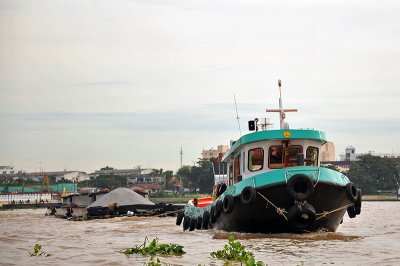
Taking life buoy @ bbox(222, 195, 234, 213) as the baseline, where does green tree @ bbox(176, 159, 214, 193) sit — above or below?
above

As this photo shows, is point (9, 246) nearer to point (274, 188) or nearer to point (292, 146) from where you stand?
point (274, 188)

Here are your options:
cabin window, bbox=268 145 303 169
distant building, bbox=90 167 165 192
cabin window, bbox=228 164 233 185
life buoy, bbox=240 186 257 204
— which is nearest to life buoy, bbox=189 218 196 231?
cabin window, bbox=228 164 233 185

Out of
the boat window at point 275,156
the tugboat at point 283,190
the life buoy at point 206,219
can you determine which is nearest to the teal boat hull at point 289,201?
the tugboat at point 283,190

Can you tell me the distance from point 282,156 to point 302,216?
3066 mm

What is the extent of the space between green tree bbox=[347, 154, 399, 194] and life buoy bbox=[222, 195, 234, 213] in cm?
10287

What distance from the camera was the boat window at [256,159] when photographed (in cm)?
2378

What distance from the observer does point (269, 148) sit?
77.4 ft

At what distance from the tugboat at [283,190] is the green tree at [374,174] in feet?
334

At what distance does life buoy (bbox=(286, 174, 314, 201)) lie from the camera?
21.0 metres

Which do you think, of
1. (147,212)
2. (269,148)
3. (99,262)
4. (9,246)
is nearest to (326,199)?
(269,148)

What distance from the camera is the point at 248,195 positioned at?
21797mm

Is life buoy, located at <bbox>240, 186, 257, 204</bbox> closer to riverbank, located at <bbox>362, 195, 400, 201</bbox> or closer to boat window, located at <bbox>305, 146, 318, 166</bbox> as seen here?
boat window, located at <bbox>305, 146, 318, 166</bbox>

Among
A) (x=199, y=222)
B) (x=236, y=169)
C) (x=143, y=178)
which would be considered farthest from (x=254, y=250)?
(x=143, y=178)

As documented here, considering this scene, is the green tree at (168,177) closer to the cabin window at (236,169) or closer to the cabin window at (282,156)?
the cabin window at (236,169)
